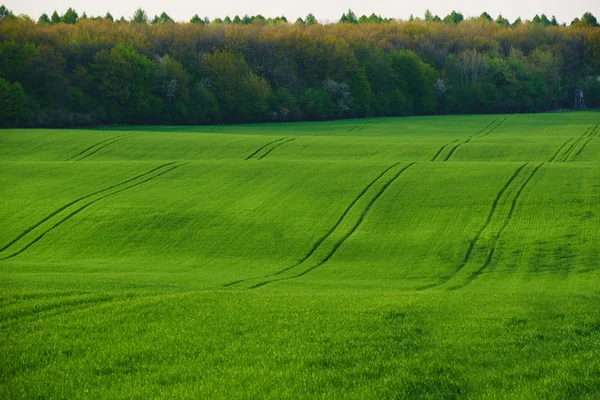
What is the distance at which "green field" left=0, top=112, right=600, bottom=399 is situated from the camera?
11469 millimetres

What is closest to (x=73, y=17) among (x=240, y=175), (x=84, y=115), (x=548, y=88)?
(x=84, y=115)

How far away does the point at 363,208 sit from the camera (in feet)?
127

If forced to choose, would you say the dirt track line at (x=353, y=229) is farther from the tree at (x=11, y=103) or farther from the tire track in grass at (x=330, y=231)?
the tree at (x=11, y=103)

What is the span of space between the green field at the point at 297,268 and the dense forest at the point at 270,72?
21716 millimetres

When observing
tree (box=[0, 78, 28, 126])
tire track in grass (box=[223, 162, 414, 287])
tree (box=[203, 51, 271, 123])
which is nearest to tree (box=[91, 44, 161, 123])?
tree (box=[203, 51, 271, 123])

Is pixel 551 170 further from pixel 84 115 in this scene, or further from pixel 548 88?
pixel 548 88

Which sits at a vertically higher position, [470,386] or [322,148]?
[470,386]

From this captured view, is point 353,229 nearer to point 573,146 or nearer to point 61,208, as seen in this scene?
point 61,208

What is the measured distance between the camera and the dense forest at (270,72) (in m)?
88.1

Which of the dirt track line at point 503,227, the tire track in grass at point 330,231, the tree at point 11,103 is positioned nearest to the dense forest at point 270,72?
the tree at point 11,103

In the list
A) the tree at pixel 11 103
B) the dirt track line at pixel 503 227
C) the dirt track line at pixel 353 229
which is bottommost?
the dirt track line at pixel 503 227

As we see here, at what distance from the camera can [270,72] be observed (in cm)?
10925

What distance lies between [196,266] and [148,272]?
8.62ft

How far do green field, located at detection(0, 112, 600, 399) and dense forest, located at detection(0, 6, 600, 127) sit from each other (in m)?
21.7
